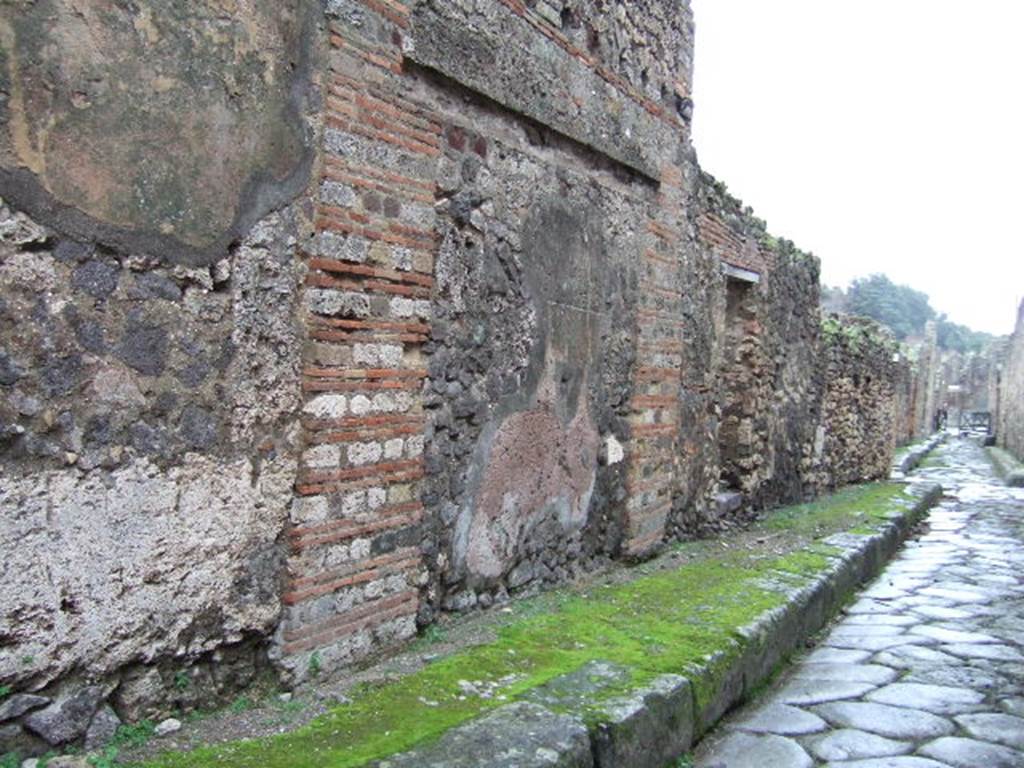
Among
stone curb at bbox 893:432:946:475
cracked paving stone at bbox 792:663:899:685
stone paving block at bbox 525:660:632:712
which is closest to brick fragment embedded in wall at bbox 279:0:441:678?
stone paving block at bbox 525:660:632:712

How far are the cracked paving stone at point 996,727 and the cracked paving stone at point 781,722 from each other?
0.58 meters

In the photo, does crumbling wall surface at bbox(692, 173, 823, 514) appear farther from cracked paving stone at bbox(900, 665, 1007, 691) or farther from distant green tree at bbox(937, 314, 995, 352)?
distant green tree at bbox(937, 314, 995, 352)

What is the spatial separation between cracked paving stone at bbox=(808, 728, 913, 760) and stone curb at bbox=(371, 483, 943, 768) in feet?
1.33

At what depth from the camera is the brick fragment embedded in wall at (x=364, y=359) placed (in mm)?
3066

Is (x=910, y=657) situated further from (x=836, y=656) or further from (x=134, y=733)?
(x=134, y=733)

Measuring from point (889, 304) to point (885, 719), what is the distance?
51.6 metres

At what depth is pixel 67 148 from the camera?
7.64ft

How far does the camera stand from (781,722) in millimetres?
3656

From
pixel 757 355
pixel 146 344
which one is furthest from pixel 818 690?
pixel 757 355

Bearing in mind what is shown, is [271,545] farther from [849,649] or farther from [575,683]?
[849,649]

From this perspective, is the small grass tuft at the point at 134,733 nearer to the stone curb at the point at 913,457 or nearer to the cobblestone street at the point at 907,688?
the cobblestone street at the point at 907,688

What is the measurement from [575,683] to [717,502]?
4.13m

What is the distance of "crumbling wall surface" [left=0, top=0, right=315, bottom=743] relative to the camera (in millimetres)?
2275

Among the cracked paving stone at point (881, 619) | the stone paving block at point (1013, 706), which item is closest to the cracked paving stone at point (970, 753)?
the stone paving block at point (1013, 706)
